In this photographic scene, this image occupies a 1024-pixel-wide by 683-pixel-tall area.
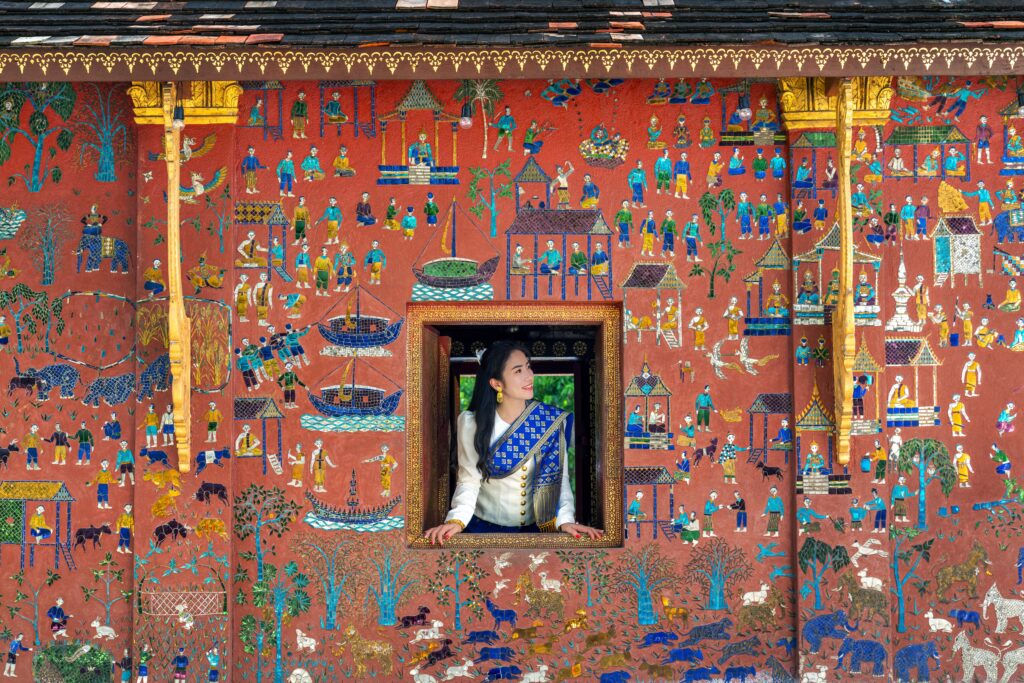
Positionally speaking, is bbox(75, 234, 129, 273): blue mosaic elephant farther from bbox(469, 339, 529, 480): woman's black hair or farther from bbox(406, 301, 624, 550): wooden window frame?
bbox(469, 339, 529, 480): woman's black hair

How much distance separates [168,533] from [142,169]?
197 cm

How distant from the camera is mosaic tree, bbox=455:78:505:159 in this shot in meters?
6.23

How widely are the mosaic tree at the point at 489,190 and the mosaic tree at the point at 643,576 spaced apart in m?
1.92

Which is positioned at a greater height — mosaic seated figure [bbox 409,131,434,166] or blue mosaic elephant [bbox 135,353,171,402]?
mosaic seated figure [bbox 409,131,434,166]

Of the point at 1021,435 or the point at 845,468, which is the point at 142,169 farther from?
the point at 1021,435

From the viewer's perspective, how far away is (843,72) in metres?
5.50

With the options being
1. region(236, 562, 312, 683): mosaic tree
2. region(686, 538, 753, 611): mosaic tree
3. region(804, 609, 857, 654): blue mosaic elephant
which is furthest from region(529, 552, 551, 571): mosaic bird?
region(804, 609, 857, 654): blue mosaic elephant

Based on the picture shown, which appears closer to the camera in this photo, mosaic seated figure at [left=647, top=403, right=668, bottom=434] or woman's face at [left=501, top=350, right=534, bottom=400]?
mosaic seated figure at [left=647, top=403, right=668, bottom=434]

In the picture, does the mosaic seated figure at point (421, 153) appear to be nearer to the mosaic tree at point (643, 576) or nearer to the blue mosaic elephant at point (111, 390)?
the blue mosaic elephant at point (111, 390)

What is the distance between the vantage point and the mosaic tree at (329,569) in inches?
241

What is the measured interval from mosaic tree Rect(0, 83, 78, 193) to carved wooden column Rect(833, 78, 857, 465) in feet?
13.6

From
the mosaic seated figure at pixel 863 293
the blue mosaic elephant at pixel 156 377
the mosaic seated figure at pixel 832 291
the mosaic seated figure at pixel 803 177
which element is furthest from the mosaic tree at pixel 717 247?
the blue mosaic elephant at pixel 156 377

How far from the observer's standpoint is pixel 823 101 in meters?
6.12

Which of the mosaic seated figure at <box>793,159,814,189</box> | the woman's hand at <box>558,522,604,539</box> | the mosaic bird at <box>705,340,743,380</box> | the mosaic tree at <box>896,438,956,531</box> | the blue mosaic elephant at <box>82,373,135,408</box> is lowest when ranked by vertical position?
the woman's hand at <box>558,522,604,539</box>
